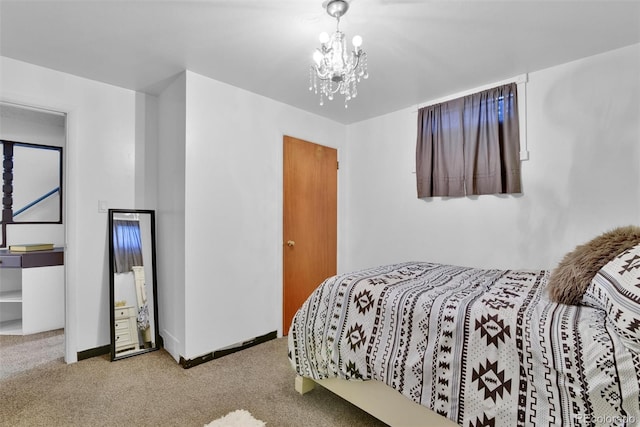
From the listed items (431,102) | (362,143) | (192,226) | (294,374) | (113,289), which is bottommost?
(294,374)

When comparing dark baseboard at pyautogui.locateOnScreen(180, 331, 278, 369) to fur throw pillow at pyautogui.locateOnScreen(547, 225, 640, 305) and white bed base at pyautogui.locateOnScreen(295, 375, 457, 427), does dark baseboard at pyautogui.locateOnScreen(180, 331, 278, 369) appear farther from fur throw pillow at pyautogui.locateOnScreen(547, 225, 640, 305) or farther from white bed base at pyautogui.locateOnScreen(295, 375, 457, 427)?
fur throw pillow at pyautogui.locateOnScreen(547, 225, 640, 305)

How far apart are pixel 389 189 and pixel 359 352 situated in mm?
2163

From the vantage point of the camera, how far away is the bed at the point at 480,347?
104cm

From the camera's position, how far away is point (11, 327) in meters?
3.20

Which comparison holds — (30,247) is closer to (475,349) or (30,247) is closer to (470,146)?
(475,349)

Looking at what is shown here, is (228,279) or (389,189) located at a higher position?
(389,189)

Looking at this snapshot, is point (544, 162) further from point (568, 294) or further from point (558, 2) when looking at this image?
point (568, 294)

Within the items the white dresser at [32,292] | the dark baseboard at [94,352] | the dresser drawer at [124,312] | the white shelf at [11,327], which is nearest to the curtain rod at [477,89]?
the dresser drawer at [124,312]

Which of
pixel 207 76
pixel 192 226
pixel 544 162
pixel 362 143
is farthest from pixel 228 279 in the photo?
pixel 544 162

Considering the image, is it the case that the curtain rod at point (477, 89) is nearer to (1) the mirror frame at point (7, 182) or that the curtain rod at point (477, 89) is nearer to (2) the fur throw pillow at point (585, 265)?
(2) the fur throw pillow at point (585, 265)

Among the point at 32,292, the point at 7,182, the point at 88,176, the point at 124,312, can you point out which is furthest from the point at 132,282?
the point at 7,182

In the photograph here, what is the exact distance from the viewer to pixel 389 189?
3451mm

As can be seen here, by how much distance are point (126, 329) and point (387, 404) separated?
7.49 feet

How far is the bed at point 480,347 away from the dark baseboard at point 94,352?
1866 mm
